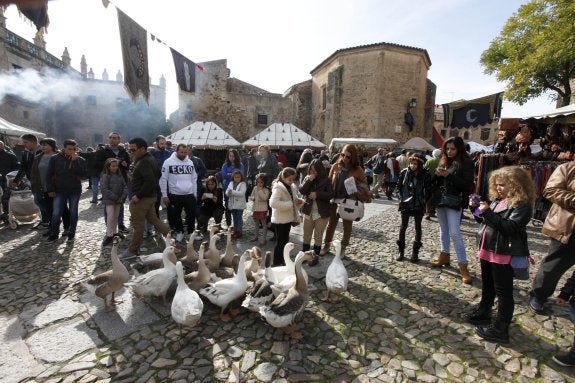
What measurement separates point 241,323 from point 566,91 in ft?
60.6

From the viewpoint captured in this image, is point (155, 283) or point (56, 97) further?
point (56, 97)

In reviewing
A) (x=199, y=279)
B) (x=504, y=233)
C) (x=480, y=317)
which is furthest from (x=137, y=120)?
(x=504, y=233)

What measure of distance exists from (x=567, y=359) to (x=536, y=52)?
16.2 metres

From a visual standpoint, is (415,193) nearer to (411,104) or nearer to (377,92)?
(377,92)

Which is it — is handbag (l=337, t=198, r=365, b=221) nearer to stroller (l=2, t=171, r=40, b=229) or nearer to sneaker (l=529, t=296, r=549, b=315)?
sneaker (l=529, t=296, r=549, b=315)

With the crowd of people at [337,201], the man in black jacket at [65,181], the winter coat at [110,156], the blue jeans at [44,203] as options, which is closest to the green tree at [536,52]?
the crowd of people at [337,201]

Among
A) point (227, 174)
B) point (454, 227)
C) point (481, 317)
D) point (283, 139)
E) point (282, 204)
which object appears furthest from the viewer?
point (283, 139)

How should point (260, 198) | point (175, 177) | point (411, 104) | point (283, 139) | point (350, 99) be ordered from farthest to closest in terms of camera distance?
1. point (350, 99)
2. point (411, 104)
3. point (283, 139)
4. point (260, 198)
5. point (175, 177)

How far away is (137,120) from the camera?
36688mm

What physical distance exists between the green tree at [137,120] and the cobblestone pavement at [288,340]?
1381 inches

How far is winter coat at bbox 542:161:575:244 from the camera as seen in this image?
10.2 ft

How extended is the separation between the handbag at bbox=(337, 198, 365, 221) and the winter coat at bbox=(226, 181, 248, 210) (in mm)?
2269

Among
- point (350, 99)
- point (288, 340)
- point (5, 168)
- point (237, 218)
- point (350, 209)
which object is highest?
point (350, 99)

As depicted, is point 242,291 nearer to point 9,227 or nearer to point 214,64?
point 9,227
